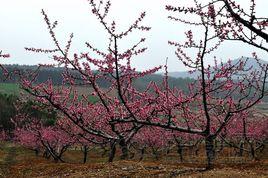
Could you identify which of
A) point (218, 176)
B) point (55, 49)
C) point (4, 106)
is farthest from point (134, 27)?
Result: point (4, 106)

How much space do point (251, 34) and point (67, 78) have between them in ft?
36.6

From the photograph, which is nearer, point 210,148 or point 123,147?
point 210,148

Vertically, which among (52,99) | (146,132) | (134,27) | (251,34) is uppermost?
(134,27)

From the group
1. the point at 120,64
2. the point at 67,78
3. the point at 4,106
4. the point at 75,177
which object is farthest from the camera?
the point at 4,106

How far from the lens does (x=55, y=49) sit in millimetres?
16250

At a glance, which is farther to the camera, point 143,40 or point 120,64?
point 120,64

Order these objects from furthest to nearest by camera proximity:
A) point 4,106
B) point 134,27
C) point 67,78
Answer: point 4,106, point 67,78, point 134,27

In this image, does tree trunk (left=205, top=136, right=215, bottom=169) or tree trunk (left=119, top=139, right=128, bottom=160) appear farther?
tree trunk (left=119, top=139, right=128, bottom=160)

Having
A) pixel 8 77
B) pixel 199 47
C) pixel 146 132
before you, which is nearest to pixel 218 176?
pixel 199 47

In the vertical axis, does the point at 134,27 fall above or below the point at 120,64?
above

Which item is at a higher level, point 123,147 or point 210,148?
point 210,148

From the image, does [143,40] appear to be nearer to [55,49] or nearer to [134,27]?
[134,27]

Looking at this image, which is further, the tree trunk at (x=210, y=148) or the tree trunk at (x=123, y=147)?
the tree trunk at (x=123, y=147)

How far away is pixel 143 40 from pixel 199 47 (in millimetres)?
2259
